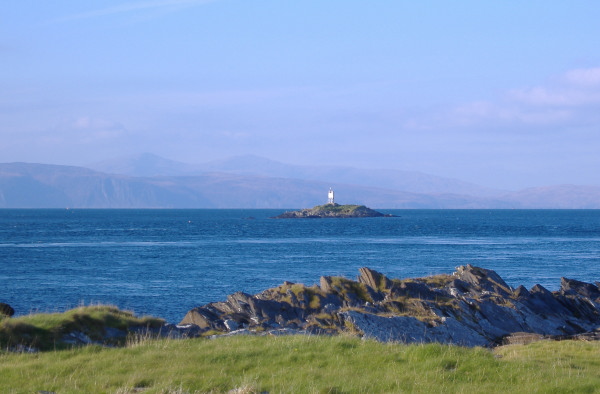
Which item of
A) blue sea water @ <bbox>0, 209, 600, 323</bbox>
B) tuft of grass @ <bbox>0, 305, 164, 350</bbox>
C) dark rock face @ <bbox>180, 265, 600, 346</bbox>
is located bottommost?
blue sea water @ <bbox>0, 209, 600, 323</bbox>

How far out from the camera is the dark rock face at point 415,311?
2534 centimetres

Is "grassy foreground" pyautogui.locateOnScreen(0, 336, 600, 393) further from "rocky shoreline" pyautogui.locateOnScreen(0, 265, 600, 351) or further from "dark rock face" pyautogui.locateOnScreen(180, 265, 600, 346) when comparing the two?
"dark rock face" pyautogui.locateOnScreen(180, 265, 600, 346)

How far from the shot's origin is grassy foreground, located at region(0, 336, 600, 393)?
A: 1271 centimetres

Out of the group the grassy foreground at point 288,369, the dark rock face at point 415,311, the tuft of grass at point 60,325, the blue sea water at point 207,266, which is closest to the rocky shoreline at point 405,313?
the dark rock face at point 415,311

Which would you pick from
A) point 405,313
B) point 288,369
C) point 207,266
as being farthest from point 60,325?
point 207,266

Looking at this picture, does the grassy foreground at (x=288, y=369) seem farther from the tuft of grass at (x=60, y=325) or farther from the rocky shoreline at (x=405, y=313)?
the rocky shoreline at (x=405, y=313)

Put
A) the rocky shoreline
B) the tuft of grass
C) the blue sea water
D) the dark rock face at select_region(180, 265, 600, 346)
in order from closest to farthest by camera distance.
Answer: the tuft of grass → the rocky shoreline → the dark rock face at select_region(180, 265, 600, 346) → the blue sea water

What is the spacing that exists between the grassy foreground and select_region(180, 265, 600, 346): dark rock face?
7.09 m

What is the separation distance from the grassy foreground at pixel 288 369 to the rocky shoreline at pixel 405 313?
429 cm

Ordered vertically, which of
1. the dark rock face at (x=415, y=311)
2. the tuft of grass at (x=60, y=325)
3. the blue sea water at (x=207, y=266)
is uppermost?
the tuft of grass at (x=60, y=325)

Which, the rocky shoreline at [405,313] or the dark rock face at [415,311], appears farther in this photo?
the dark rock face at [415,311]

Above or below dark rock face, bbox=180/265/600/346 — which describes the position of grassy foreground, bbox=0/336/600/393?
above

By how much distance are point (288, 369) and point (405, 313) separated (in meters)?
14.8

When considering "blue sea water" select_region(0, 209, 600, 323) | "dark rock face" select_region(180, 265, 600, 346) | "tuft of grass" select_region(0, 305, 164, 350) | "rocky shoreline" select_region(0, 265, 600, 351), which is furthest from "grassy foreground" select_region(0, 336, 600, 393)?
"blue sea water" select_region(0, 209, 600, 323)
